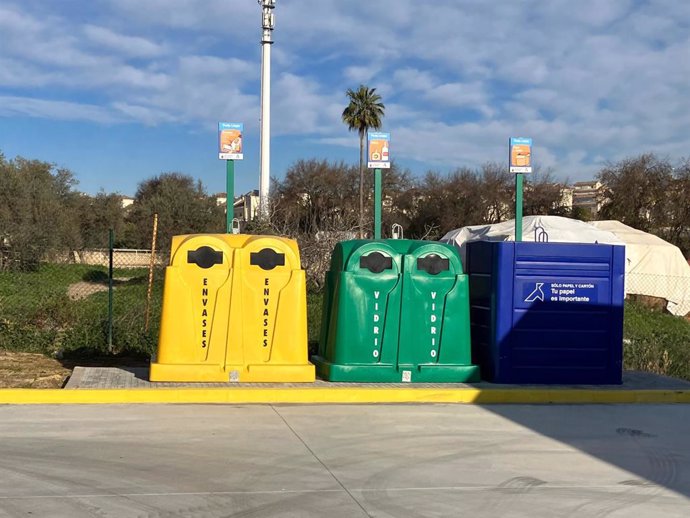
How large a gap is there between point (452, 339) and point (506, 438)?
2.16 metres

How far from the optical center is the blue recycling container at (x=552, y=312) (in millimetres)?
9219

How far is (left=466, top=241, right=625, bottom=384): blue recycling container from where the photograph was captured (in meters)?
9.22

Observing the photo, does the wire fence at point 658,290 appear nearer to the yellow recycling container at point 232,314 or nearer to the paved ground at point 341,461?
the paved ground at point 341,461

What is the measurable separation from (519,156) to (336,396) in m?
4.60

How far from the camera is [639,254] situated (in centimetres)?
2736

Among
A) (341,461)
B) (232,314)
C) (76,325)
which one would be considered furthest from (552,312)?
(76,325)

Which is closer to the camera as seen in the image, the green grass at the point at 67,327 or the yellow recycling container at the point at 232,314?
the yellow recycling container at the point at 232,314

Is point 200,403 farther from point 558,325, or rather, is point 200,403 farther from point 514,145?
point 514,145

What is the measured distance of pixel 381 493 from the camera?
5.41 m

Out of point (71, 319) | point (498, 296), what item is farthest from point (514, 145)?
point (71, 319)

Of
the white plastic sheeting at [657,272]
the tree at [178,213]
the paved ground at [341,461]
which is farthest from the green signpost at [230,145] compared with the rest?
the tree at [178,213]

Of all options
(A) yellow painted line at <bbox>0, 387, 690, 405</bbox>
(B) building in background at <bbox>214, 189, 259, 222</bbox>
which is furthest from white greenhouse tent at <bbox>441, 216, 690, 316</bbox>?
(A) yellow painted line at <bbox>0, 387, 690, 405</bbox>

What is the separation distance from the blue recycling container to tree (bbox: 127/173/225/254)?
30.0 metres

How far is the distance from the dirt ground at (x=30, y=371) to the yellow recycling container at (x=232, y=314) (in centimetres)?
155
